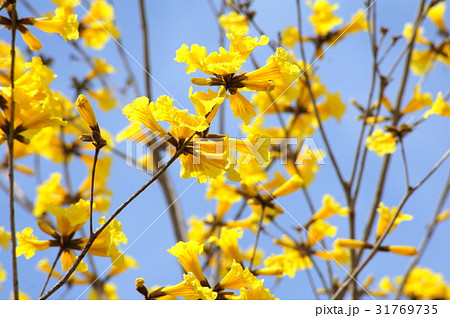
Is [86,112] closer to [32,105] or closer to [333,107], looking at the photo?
[32,105]

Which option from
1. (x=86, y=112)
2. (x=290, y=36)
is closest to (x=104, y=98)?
(x=290, y=36)

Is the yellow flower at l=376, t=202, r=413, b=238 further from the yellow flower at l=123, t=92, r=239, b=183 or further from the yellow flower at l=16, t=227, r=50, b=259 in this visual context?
the yellow flower at l=16, t=227, r=50, b=259

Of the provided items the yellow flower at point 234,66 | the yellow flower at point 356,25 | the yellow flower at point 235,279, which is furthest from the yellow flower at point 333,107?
the yellow flower at point 235,279

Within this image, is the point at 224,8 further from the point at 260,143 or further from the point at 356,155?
the point at 260,143

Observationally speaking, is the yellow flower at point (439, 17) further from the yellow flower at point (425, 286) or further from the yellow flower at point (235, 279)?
the yellow flower at point (235, 279)

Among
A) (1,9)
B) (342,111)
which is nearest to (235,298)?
(1,9)

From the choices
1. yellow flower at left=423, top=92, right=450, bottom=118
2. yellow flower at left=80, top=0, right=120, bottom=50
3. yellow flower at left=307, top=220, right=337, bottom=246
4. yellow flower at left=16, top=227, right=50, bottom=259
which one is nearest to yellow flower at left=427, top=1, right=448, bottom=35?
yellow flower at left=423, top=92, right=450, bottom=118
